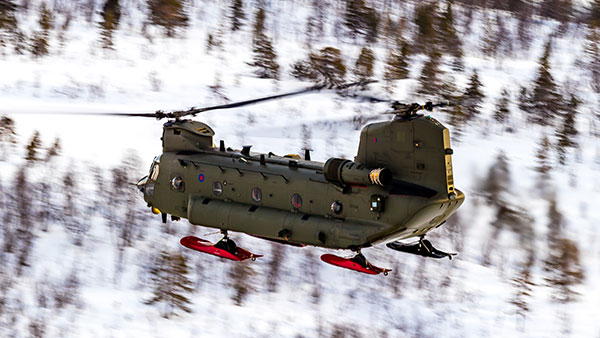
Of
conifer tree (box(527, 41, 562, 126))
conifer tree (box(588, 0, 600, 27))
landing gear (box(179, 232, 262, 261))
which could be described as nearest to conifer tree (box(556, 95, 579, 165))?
conifer tree (box(527, 41, 562, 126))

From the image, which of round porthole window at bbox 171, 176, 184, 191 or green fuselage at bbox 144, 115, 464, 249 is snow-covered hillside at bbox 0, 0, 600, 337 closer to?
round porthole window at bbox 171, 176, 184, 191

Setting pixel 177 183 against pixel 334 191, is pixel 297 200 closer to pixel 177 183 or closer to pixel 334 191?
pixel 334 191

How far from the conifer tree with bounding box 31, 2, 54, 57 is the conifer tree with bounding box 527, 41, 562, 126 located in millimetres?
18581

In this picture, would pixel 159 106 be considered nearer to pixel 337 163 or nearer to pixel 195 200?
pixel 195 200

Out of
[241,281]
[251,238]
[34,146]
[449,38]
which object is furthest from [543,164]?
[34,146]

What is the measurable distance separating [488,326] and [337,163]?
10.0 m

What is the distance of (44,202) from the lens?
103 feet

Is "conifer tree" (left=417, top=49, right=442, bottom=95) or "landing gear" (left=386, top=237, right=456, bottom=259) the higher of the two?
"landing gear" (left=386, top=237, right=456, bottom=259)

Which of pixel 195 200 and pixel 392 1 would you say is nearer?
pixel 195 200

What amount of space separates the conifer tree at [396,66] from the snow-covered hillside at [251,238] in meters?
0.30

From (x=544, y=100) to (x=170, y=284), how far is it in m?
18.1

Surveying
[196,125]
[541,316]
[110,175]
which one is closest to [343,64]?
[110,175]

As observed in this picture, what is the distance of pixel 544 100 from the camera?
40.3 meters

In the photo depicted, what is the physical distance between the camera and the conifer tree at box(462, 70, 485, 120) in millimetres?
38375
